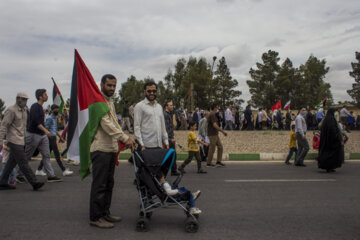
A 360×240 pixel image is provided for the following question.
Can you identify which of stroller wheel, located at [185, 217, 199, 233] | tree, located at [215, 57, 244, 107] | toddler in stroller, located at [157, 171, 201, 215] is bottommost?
stroller wheel, located at [185, 217, 199, 233]

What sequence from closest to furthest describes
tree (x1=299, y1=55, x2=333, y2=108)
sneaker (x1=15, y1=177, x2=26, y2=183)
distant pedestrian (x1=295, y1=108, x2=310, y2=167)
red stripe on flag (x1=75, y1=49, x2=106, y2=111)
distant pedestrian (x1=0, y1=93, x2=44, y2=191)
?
red stripe on flag (x1=75, y1=49, x2=106, y2=111) → distant pedestrian (x1=0, y1=93, x2=44, y2=191) → sneaker (x1=15, y1=177, x2=26, y2=183) → distant pedestrian (x1=295, y1=108, x2=310, y2=167) → tree (x1=299, y1=55, x2=333, y2=108)

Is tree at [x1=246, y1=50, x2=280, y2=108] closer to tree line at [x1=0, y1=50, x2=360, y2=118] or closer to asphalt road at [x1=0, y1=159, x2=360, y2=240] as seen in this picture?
tree line at [x1=0, y1=50, x2=360, y2=118]

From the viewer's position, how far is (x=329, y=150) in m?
9.73

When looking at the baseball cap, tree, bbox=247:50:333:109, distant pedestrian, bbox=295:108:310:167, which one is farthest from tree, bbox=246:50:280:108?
the baseball cap

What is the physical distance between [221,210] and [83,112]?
270 centimetres

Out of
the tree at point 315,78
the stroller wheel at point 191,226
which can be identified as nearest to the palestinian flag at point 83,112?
the stroller wheel at point 191,226

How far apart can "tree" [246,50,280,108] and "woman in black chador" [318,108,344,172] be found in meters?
52.6

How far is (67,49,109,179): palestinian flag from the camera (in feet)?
15.7

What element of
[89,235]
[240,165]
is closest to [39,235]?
[89,235]

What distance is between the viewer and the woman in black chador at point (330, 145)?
31.5 ft

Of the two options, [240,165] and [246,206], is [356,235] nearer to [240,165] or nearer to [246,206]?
[246,206]

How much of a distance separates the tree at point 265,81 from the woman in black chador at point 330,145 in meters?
52.6

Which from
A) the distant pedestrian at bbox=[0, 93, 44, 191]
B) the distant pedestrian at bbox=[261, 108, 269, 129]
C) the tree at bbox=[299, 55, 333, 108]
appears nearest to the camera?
the distant pedestrian at bbox=[0, 93, 44, 191]

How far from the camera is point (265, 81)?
63250 millimetres
